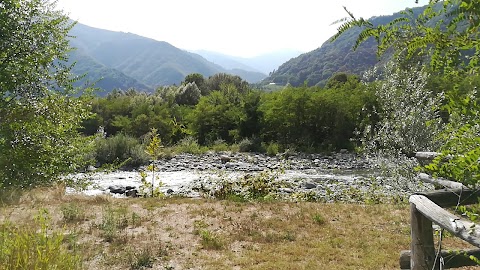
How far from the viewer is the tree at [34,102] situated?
20.1ft

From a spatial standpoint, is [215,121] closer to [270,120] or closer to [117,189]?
[270,120]

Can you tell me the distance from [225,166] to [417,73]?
39.9 ft

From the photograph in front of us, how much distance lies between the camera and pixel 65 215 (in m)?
7.24

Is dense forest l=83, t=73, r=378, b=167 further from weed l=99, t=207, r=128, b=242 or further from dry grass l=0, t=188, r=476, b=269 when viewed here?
weed l=99, t=207, r=128, b=242

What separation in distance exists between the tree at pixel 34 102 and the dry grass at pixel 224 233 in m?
0.99

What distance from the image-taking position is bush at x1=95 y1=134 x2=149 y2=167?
21.3m

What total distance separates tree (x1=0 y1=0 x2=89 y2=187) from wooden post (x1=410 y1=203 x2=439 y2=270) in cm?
601

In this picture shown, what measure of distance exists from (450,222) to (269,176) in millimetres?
11339

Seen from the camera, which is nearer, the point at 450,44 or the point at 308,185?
the point at 450,44

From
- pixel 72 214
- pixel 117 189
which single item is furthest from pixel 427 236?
pixel 117 189

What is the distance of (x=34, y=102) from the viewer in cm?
646

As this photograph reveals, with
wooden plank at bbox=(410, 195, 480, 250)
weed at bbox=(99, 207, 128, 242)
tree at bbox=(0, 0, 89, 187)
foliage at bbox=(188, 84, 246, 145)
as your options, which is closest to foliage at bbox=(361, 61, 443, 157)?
wooden plank at bbox=(410, 195, 480, 250)

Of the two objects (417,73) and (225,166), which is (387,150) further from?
(225,166)

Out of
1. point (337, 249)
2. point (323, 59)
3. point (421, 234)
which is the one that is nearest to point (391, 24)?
point (421, 234)
